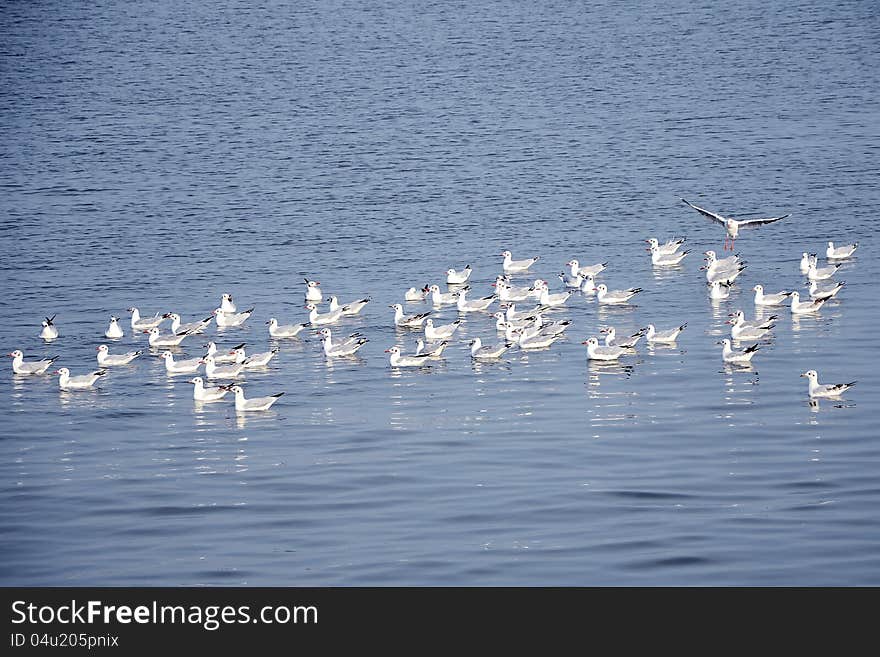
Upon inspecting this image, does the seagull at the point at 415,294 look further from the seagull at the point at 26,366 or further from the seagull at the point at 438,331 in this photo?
the seagull at the point at 26,366

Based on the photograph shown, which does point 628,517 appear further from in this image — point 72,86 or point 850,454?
point 72,86

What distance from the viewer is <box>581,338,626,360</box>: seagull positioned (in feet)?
124

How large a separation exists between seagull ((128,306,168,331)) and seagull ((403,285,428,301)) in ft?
21.4

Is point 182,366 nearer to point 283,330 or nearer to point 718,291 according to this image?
point 283,330

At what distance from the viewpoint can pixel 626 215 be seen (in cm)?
5872

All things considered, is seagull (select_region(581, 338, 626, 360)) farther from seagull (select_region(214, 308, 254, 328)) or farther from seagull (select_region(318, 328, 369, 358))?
seagull (select_region(214, 308, 254, 328))

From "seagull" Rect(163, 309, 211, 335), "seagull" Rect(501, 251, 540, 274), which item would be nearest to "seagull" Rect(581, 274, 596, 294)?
"seagull" Rect(501, 251, 540, 274)

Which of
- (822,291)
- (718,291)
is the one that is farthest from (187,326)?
(822,291)

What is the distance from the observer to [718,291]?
4522 cm

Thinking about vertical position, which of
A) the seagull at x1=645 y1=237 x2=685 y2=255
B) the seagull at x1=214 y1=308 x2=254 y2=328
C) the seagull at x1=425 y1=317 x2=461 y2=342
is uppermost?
the seagull at x1=645 y1=237 x2=685 y2=255

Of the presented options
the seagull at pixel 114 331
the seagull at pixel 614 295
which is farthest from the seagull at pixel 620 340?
the seagull at pixel 114 331

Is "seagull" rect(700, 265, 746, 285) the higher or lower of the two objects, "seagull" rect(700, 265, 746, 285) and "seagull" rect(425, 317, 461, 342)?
the higher

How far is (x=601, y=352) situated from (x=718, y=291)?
27.6 ft

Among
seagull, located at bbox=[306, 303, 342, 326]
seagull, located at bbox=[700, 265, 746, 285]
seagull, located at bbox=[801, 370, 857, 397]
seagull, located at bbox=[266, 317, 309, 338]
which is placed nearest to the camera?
seagull, located at bbox=[801, 370, 857, 397]
